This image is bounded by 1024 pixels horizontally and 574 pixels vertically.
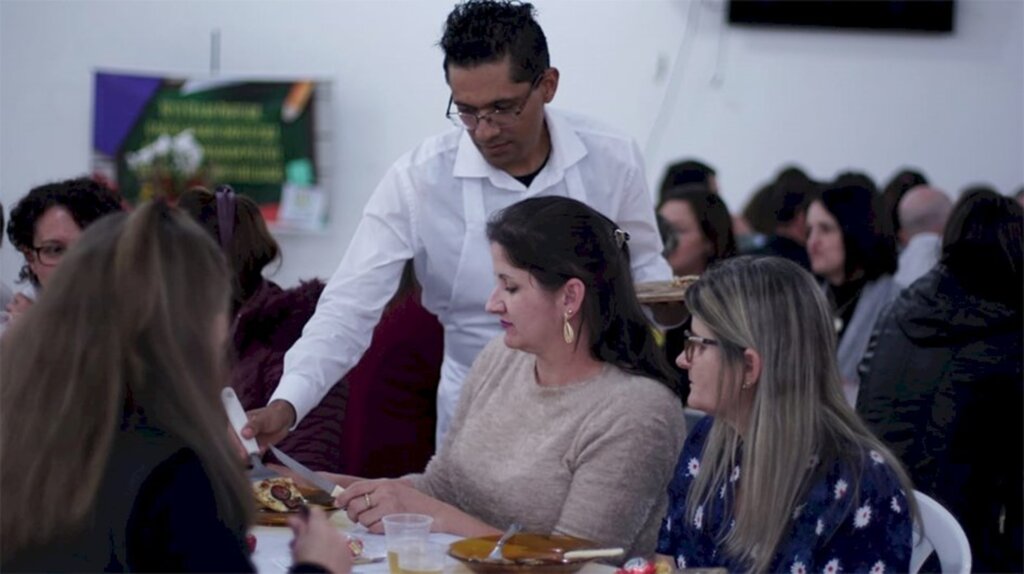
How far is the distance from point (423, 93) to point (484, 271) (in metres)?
0.85

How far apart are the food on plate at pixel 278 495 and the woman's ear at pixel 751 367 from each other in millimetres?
780

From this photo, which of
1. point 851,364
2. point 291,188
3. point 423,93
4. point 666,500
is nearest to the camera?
point 666,500

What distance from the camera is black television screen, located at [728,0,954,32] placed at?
24.8 feet

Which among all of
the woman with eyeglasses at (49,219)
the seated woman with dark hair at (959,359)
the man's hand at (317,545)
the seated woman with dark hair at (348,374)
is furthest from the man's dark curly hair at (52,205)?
the seated woman with dark hair at (959,359)

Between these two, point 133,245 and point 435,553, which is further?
point 435,553

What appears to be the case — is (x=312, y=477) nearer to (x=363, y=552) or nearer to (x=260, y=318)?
(x=363, y=552)

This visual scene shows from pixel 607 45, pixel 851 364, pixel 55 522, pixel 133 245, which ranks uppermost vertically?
pixel 607 45

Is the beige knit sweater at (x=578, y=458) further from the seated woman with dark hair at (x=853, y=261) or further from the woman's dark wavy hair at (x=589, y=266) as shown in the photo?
the seated woman with dark hair at (x=853, y=261)

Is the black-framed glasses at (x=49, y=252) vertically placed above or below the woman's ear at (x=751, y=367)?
below

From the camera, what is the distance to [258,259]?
3016mm

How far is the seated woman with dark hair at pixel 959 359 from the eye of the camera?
3.57 m

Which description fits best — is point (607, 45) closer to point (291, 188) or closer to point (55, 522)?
point (55, 522)

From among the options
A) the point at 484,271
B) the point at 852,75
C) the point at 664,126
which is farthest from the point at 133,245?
the point at 852,75

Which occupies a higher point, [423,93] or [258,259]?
[423,93]
